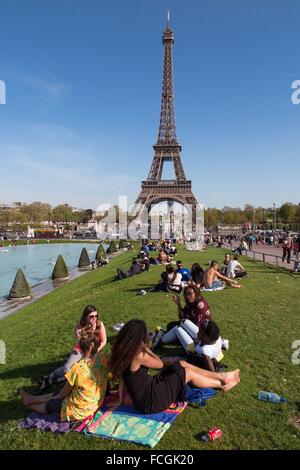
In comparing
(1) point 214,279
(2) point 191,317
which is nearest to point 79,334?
(2) point 191,317

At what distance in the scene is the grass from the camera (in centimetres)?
405

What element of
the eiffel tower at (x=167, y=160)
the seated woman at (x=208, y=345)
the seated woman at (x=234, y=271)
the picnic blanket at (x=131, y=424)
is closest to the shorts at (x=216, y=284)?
the seated woman at (x=234, y=271)

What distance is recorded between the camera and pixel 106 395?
15.4 ft

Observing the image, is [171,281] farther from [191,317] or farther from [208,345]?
[208,345]

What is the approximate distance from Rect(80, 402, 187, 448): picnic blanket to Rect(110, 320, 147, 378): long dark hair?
54 centimetres

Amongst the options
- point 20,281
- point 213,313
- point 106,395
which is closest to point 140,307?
point 213,313

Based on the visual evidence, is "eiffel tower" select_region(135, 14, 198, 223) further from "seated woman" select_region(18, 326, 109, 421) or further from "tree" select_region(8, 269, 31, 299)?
"seated woman" select_region(18, 326, 109, 421)

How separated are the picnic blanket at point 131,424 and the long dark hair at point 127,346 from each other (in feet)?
1.76

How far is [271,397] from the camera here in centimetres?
481

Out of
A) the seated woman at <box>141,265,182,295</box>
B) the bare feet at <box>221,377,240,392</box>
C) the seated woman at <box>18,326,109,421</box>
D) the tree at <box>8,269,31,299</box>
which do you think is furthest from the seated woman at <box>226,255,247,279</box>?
the tree at <box>8,269,31,299</box>

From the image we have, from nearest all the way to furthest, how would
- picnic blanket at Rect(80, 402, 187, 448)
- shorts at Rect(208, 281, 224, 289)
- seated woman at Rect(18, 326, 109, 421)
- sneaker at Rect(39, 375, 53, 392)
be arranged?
1. picnic blanket at Rect(80, 402, 187, 448)
2. seated woman at Rect(18, 326, 109, 421)
3. sneaker at Rect(39, 375, 53, 392)
4. shorts at Rect(208, 281, 224, 289)

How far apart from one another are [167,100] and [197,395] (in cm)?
7719

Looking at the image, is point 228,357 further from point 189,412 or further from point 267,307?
point 267,307
